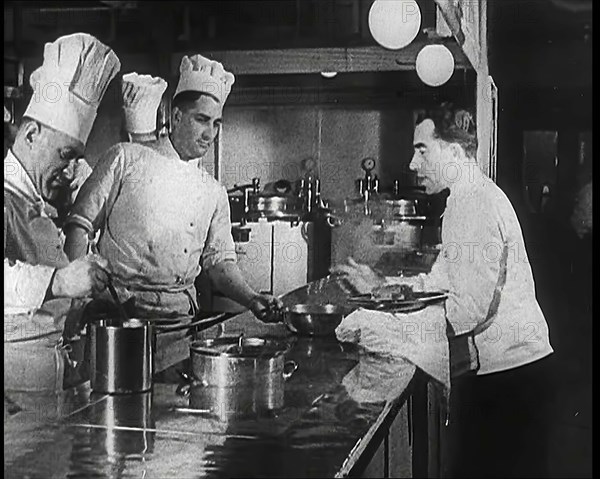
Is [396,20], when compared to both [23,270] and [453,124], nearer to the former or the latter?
[453,124]

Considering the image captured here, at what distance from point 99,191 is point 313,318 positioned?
47 cm

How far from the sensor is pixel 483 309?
60.4 inches

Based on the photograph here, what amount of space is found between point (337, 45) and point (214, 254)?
1.47ft

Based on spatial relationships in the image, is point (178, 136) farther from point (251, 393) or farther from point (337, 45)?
point (251, 393)

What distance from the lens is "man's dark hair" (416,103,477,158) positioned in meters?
1.50

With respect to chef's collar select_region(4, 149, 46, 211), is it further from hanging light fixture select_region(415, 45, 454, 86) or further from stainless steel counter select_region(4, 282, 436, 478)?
hanging light fixture select_region(415, 45, 454, 86)

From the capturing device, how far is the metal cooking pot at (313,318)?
1.55 meters

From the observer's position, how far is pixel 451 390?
1534mm

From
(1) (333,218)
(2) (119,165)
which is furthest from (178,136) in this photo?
(1) (333,218)

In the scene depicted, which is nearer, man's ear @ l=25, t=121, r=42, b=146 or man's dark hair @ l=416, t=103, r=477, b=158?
man's dark hair @ l=416, t=103, r=477, b=158

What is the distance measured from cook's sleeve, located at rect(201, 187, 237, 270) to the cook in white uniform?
223mm

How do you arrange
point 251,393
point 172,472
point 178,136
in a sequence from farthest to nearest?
point 178,136 < point 251,393 < point 172,472

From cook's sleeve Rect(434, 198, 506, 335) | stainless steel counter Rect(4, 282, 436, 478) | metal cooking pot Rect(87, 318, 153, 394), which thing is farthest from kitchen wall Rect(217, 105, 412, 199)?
metal cooking pot Rect(87, 318, 153, 394)

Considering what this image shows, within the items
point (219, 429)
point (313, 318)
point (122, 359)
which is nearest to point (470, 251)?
point (313, 318)
